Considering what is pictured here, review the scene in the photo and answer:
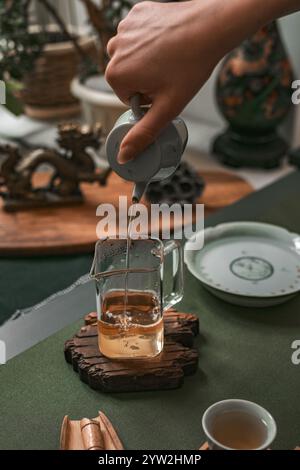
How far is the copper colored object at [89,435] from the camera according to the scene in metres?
0.63

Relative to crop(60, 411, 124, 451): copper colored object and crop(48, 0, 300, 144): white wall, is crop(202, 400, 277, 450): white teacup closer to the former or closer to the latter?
crop(60, 411, 124, 451): copper colored object

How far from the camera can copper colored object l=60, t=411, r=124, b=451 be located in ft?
2.08

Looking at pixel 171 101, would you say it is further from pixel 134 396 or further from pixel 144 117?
pixel 134 396

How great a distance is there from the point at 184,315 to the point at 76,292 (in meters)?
0.18

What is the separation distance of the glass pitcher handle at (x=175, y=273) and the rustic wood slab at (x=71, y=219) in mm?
392

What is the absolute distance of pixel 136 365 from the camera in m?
0.74

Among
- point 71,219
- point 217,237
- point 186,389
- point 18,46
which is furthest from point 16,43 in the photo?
point 186,389

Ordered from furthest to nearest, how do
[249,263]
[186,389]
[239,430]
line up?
1. [249,263]
2. [186,389]
3. [239,430]

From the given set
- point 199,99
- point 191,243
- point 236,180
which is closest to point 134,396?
point 191,243

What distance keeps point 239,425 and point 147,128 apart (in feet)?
1.01

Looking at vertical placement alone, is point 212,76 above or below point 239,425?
below

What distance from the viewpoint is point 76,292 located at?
91 cm

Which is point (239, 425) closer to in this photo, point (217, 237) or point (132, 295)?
point (132, 295)
